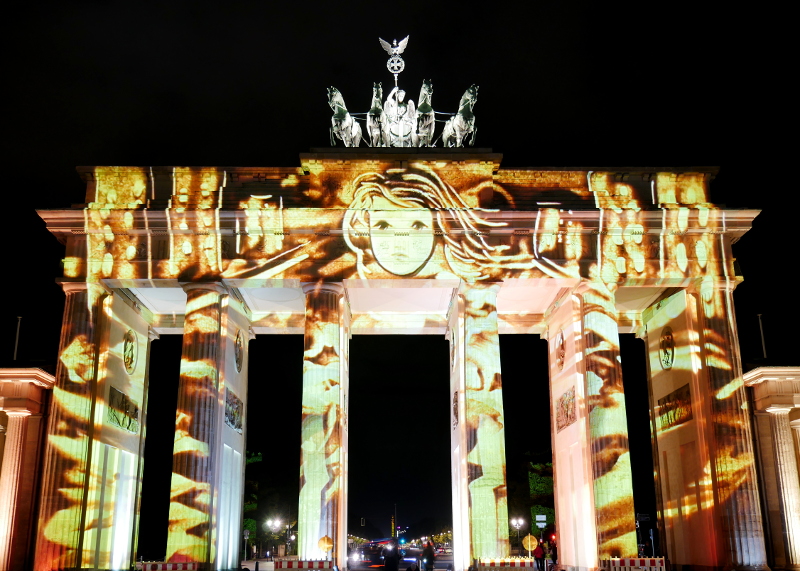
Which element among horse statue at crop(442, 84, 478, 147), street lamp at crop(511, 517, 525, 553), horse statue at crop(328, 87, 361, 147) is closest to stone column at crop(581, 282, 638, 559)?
horse statue at crop(442, 84, 478, 147)

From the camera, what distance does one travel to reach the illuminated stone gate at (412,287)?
91.1 feet

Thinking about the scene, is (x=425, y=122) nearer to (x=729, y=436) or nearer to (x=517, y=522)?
(x=729, y=436)

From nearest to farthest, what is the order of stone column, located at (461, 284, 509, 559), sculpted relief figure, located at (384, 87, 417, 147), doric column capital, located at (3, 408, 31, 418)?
stone column, located at (461, 284, 509, 559) → doric column capital, located at (3, 408, 31, 418) → sculpted relief figure, located at (384, 87, 417, 147)

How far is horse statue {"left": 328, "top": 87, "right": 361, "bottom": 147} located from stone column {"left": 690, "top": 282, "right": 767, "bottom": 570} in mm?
14716

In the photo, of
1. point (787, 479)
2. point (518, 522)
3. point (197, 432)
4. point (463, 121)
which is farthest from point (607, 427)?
point (518, 522)

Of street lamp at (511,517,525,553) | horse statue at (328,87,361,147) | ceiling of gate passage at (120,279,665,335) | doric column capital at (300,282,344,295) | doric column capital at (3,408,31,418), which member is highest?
horse statue at (328,87,361,147)

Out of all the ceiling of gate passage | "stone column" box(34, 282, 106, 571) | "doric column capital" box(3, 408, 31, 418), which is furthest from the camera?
the ceiling of gate passage

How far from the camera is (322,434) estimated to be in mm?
28344

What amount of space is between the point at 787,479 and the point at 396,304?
1748cm

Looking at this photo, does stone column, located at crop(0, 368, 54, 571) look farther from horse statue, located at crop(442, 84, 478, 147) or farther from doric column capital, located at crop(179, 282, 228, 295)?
horse statue, located at crop(442, 84, 478, 147)

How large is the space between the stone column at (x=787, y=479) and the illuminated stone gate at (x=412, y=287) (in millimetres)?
3444

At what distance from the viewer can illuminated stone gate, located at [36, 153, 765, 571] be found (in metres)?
27.8

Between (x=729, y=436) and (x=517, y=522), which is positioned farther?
(x=517, y=522)

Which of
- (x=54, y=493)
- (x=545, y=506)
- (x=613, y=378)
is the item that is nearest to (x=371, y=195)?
(x=613, y=378)
